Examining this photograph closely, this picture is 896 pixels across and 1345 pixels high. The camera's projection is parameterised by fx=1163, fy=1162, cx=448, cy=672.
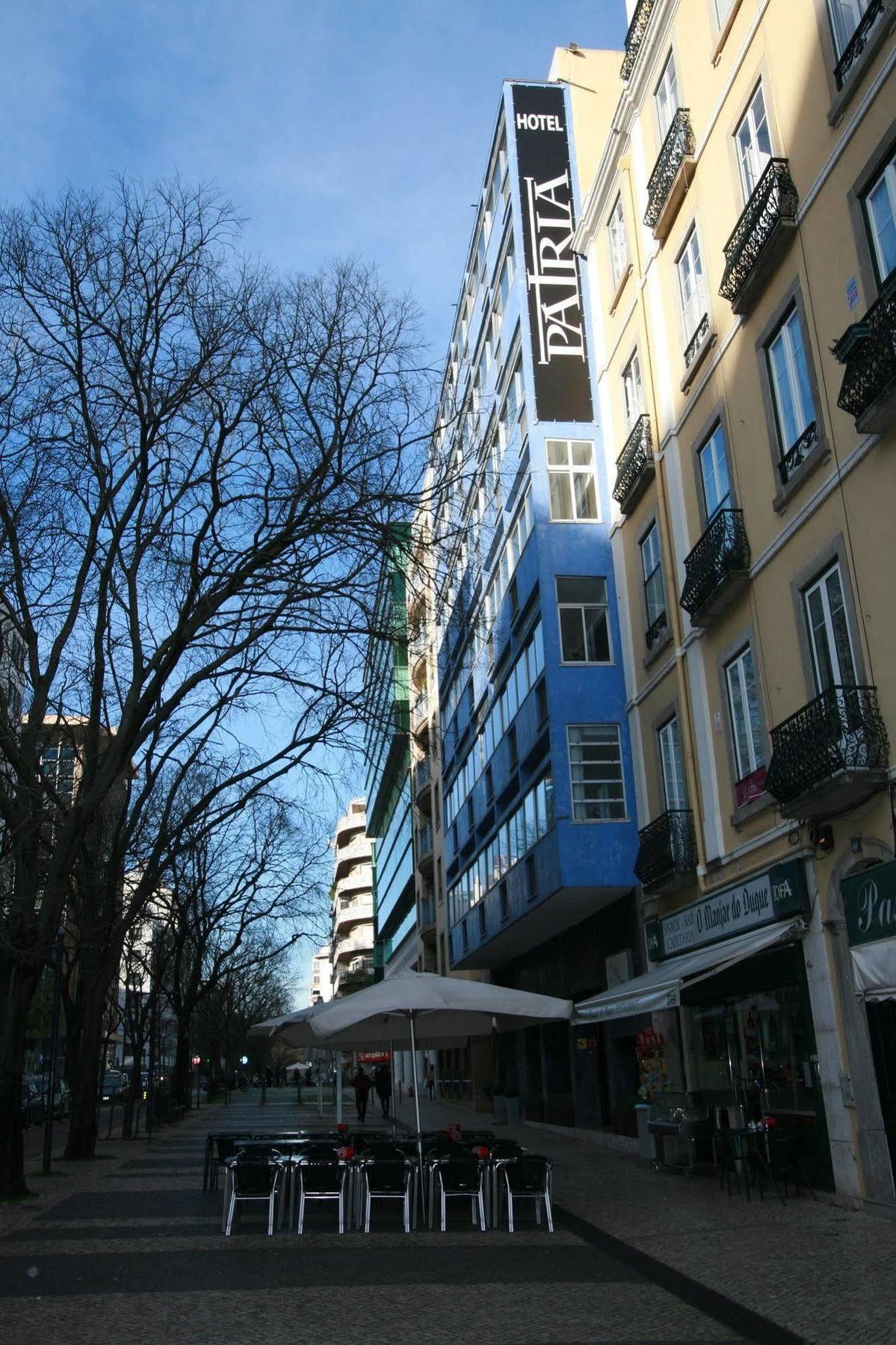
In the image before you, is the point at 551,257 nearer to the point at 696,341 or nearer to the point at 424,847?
the point at 696,341

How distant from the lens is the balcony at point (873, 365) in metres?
10.9

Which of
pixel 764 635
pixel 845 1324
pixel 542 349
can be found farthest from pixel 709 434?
pixel 845 1324

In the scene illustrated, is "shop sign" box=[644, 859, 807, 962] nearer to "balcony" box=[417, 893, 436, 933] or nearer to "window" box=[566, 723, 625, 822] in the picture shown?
"window" box=[566, 723, 625, 822]

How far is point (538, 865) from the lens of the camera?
2302 cm

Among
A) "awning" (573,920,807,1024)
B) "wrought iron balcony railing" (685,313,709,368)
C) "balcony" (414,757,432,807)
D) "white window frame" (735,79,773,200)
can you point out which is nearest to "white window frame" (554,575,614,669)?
"wrought iron balcony railing" (685,313,709,368)

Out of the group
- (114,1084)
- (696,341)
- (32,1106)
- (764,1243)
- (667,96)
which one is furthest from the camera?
(114,1084)

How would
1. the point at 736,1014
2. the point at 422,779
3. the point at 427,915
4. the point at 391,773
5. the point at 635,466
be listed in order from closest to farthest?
the point at 736,1014 < the point at 635,466 < the point at 391,773 < the point at 427,915 < the point at 422,779

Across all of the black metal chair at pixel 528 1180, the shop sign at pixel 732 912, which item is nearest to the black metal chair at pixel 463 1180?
the black metal chair at pixel 528 1180

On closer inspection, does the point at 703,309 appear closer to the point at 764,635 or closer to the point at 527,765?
the point at 764,635

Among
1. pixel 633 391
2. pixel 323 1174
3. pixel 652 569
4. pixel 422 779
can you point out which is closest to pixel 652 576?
pixel 652 569

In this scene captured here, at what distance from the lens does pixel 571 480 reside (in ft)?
79.5

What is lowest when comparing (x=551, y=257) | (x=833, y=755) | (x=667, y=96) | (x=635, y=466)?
(x=833, y=755)

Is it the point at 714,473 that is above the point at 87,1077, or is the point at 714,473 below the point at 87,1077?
above

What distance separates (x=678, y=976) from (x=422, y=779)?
40025 millimetres
